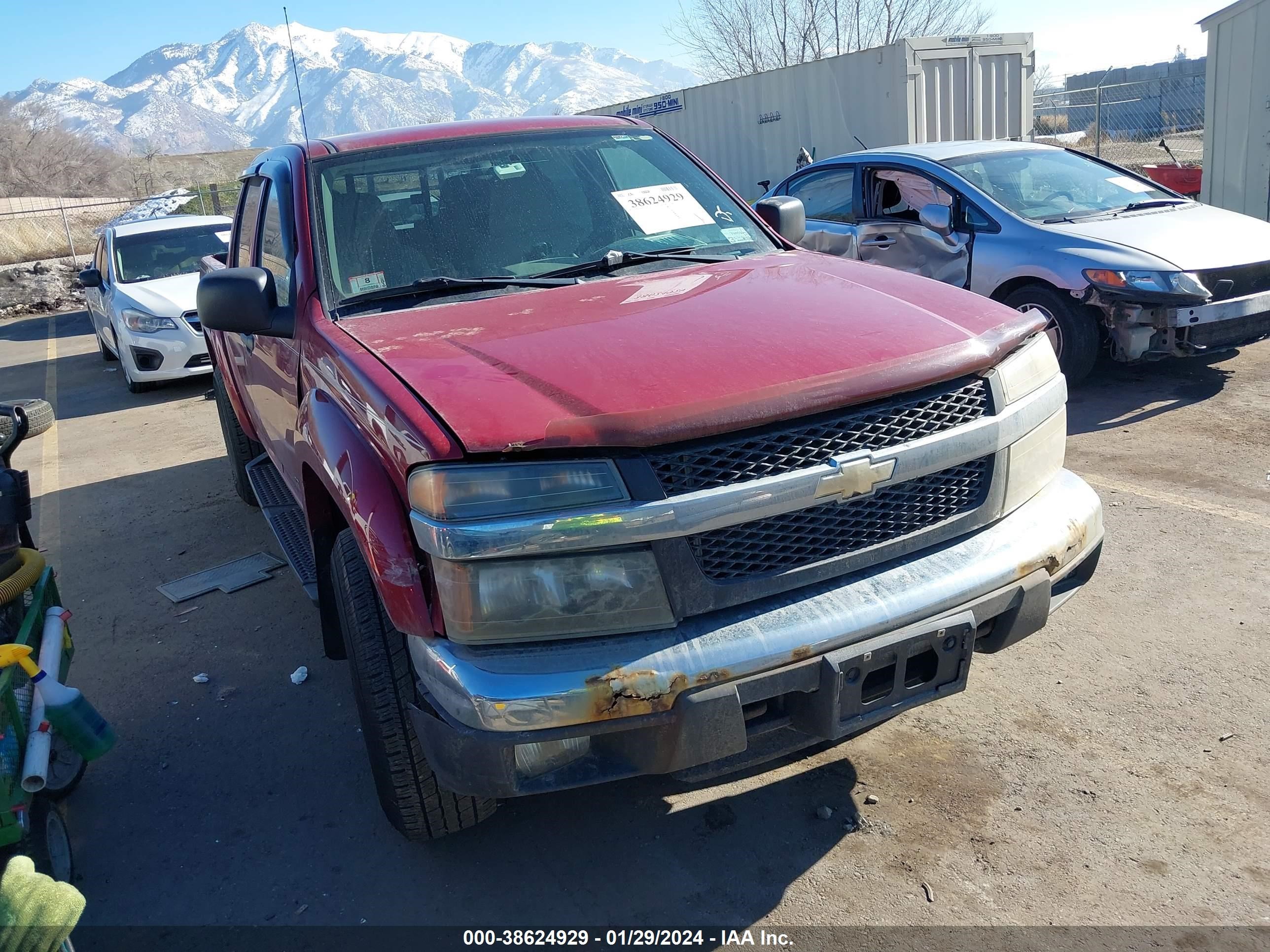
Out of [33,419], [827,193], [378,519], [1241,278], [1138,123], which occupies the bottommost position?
[1241,278]

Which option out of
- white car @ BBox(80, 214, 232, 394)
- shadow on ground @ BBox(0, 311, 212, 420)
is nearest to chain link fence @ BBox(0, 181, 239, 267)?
shadow on ground @ BBox(0, 311, 212, 420)

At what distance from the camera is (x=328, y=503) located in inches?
121

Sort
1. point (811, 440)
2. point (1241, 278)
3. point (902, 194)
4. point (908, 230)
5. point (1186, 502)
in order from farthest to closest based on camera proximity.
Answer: point (902, 194)
point (908, 230)
point (1241, 278)
point (1186, 502)
point (811, 440)

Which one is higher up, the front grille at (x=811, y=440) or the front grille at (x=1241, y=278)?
the front grille at (x=811, y=440)

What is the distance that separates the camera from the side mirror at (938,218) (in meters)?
6.80

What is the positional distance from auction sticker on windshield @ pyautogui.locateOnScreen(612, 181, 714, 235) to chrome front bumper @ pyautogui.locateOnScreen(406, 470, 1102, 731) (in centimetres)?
167

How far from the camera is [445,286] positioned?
3184 mm

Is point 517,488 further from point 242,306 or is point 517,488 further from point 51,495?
point 51,495

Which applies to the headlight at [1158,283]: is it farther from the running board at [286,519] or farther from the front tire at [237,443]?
the front tire at [237,443]

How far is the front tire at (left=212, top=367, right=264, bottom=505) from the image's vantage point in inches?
223

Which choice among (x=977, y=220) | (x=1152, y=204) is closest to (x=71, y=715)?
(x=977, y=220)

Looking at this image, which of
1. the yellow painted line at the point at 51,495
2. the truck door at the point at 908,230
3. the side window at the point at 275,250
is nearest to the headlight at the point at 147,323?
the yellow painted line at the point at 51,495

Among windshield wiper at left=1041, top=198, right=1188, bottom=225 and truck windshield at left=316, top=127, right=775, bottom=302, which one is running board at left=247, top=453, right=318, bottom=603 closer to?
truck windshield at left=316, top=127, right=775, bottom=302

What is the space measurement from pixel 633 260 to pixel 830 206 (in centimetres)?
518
